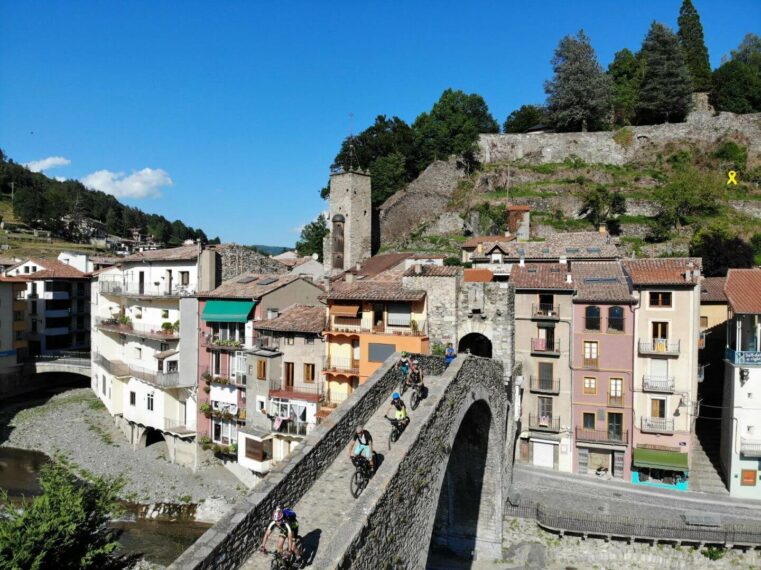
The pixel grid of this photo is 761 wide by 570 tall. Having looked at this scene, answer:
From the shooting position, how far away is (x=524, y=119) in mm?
82188

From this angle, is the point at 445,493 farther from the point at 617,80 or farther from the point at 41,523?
the point at 617,80

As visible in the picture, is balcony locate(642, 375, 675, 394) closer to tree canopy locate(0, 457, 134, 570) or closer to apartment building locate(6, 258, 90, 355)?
tree canopy locate(0, 457, 134, 570)

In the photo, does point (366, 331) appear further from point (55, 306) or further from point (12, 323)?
point (55, 306)

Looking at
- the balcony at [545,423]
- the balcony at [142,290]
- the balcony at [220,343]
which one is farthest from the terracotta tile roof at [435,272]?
the balcony at [142,290]

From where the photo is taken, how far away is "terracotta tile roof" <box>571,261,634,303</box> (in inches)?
1149

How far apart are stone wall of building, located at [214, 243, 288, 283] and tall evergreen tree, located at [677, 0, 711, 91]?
63.4 meters

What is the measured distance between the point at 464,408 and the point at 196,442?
19972 millimetres

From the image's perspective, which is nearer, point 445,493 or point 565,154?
point 445,493

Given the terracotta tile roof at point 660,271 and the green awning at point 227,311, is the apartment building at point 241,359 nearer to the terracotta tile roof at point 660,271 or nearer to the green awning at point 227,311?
the green awning at point 227,311

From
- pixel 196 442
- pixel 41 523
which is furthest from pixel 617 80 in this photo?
pixel 41 523

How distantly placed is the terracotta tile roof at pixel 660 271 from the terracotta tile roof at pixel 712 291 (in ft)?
14.1

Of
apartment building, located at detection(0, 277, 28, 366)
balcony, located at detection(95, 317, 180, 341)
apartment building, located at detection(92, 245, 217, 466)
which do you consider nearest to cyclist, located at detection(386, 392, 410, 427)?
apartment building, located at detection(92, 245, 217, 466)

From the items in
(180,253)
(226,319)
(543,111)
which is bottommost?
(226,319)

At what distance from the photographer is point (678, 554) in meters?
23.4
